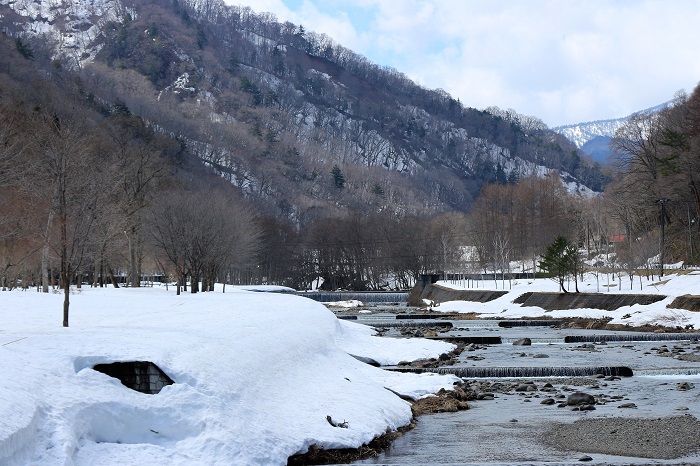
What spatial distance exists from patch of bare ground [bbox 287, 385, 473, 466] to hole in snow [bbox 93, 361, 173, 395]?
9.13ft

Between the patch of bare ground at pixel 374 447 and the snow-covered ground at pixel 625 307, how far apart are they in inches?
973

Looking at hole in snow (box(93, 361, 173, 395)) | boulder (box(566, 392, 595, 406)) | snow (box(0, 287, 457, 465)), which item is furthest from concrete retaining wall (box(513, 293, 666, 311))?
hole in snow (box(93, 361, 173, 395))

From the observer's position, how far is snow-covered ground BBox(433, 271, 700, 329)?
43906mm

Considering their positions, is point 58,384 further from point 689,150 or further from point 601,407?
point 689,150

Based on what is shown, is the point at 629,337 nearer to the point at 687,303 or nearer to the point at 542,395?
the point at 687,303

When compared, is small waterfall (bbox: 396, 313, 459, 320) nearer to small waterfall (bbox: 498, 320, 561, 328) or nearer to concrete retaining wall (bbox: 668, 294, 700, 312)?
small waterfall (bbox: 498, 320, 561, 328)

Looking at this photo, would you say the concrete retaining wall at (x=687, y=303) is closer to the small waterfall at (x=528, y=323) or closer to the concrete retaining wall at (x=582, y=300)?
the concrete retaining wall at (x=582, y=300)

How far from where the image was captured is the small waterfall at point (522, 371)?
2688cm

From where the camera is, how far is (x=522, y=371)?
27734 mm

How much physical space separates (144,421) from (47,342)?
141 inches

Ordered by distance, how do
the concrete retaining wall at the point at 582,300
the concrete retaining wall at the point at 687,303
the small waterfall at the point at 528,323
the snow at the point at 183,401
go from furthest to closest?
the small waterfall at the point at 528,323
the concrete retaining wall at the point at 582,300
the concrete retaining wall at the point at 687,303
the snow at the point at 183,401

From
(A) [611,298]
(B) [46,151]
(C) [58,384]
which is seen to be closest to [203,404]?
(C) [58,384]

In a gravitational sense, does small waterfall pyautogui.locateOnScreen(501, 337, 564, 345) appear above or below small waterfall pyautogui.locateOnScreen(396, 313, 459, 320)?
below

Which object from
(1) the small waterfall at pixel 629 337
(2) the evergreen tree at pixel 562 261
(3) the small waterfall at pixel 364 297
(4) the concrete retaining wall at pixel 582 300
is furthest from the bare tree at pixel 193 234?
(1) the small waterfall at pixel 629 337
